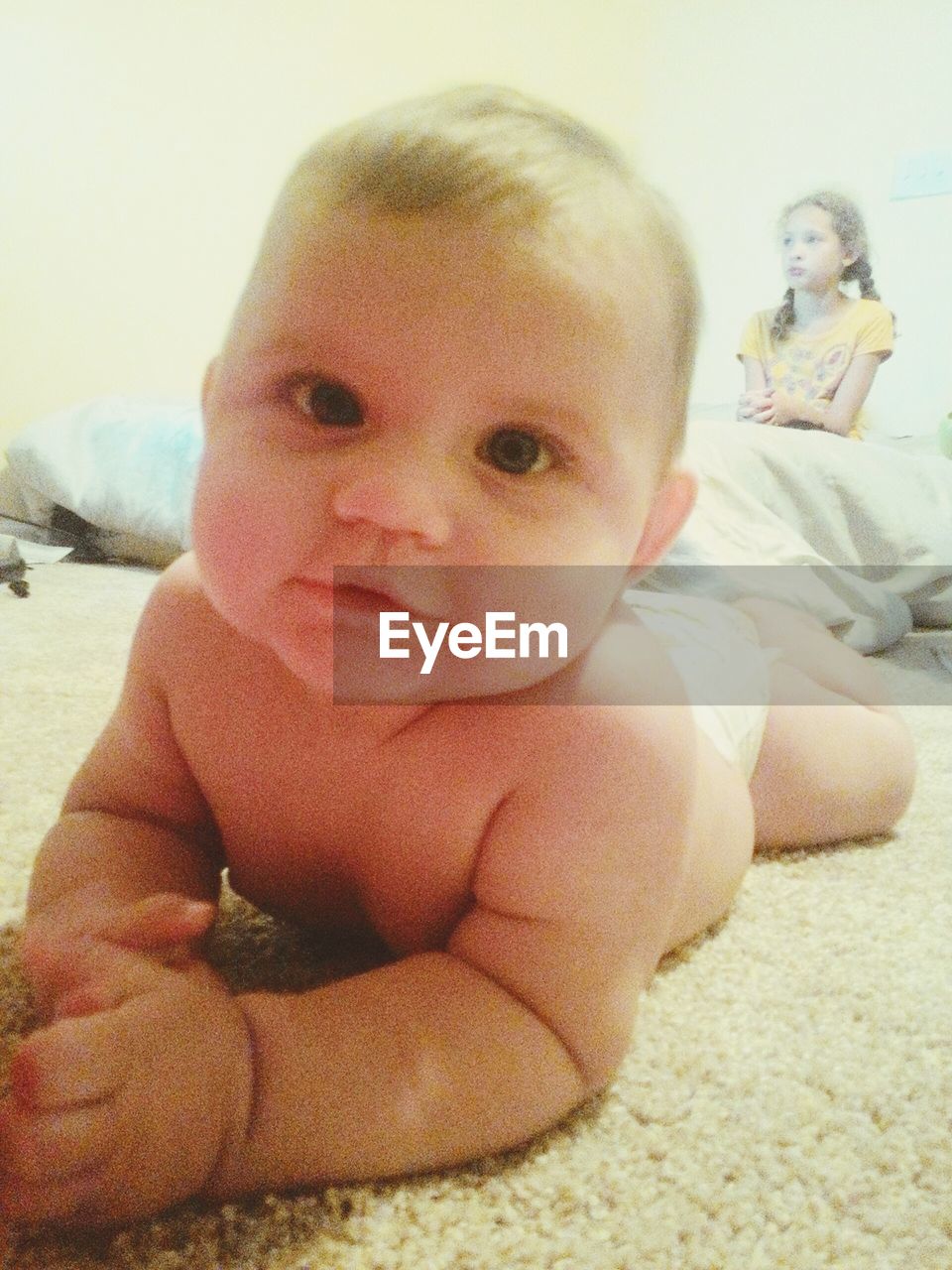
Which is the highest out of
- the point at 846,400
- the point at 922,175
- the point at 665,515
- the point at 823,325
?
the point at 922,175

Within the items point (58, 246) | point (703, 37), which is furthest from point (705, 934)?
point (703, 37)

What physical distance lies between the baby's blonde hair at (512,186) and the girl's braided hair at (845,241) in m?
2.27

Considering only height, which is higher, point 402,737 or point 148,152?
point 148,152

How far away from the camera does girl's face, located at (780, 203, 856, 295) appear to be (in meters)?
2.42

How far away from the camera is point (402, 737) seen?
0.44 meters

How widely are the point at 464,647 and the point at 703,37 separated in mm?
3182

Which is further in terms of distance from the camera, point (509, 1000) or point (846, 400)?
point (846, 400)

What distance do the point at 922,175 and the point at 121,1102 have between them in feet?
9.52

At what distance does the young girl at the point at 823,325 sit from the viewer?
7.64ft

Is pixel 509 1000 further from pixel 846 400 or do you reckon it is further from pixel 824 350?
pixel 824 350

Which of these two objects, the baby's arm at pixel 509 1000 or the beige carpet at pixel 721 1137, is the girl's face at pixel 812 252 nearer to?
the beige carpet at pixel 721 1137

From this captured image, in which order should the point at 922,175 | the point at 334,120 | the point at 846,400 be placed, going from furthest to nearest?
the point at 922,175
the point at 846,400
the point at 334,120

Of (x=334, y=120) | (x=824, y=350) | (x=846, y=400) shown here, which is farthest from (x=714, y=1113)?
(x=824, y=350)

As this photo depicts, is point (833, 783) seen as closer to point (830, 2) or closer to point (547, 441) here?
point (547, 441)
